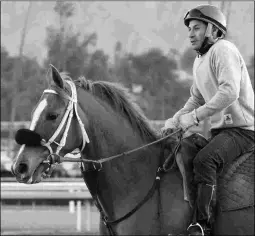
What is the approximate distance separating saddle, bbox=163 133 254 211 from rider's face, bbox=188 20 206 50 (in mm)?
983

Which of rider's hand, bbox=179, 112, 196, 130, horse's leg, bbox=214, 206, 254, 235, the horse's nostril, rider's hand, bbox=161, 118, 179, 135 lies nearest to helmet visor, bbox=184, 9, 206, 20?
rider's hand, bbox=179, 112, 196, 130

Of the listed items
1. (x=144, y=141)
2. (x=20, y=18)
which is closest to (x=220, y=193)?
(x=144, y=141)

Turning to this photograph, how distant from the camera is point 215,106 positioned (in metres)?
5.62

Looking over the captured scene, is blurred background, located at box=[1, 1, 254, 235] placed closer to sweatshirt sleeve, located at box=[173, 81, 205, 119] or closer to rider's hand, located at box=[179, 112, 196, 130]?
sweatshirt sleeve, located at box=[173, 81, 205, 119]

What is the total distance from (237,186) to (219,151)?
1.33 feet

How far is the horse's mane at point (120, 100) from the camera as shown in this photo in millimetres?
5874

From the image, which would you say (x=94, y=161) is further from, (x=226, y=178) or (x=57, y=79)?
(x=226, y=178)

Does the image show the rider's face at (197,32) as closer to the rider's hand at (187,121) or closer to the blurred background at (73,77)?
the rider's hand at (187,121)

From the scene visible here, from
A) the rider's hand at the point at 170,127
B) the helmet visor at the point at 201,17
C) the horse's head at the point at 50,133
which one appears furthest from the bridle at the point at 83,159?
the helmet visor at the point at 201,17

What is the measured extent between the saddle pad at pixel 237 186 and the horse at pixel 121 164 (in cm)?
4

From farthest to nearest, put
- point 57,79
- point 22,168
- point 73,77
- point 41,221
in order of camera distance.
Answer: point 73,77, point 41,221, point 57,79, point 22,168

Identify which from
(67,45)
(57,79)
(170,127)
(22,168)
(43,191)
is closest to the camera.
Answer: (22,168)

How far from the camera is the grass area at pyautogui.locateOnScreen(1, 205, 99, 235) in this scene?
47.5 ft

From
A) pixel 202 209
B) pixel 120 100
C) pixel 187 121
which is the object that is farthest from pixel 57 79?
pixel 202 209
